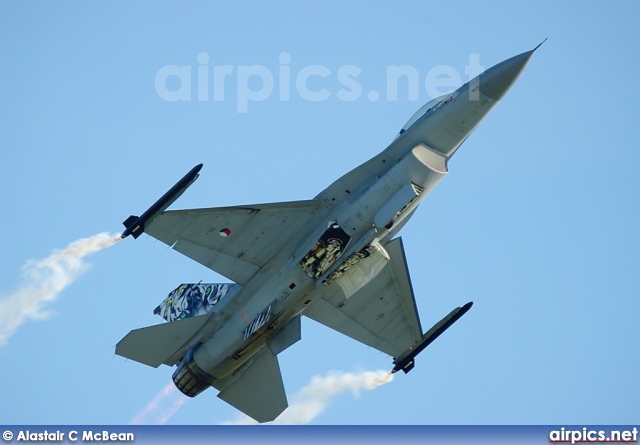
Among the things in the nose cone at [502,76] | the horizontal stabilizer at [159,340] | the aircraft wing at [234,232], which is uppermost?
the nose cone at [502,76]

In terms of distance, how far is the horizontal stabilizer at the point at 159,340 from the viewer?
32469 mm

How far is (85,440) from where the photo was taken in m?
30.4

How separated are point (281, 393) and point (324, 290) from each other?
147 inches

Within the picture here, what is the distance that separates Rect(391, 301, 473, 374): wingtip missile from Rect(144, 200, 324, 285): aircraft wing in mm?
5272

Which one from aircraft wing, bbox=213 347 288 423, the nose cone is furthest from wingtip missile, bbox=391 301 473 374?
the nose cone

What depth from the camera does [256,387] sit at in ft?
110

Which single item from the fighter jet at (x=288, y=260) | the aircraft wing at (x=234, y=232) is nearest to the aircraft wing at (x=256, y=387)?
the fighter jet at (x=288, y=260)

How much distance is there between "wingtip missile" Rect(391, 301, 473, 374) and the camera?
33344mm

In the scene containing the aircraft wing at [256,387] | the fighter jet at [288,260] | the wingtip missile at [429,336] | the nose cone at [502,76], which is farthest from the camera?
the aircraft wing at [256,387]

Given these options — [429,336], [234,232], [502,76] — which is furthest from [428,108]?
[429,336]

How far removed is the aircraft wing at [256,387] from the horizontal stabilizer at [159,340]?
1.86 meters

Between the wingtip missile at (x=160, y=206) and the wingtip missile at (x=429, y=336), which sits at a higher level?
the wingtip missile at (x=160, y=206)

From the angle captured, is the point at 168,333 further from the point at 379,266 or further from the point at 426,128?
the point at 426,128

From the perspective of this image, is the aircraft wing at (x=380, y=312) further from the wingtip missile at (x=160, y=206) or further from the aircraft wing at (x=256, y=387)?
the wingtip missile at (x=160, y=206)
